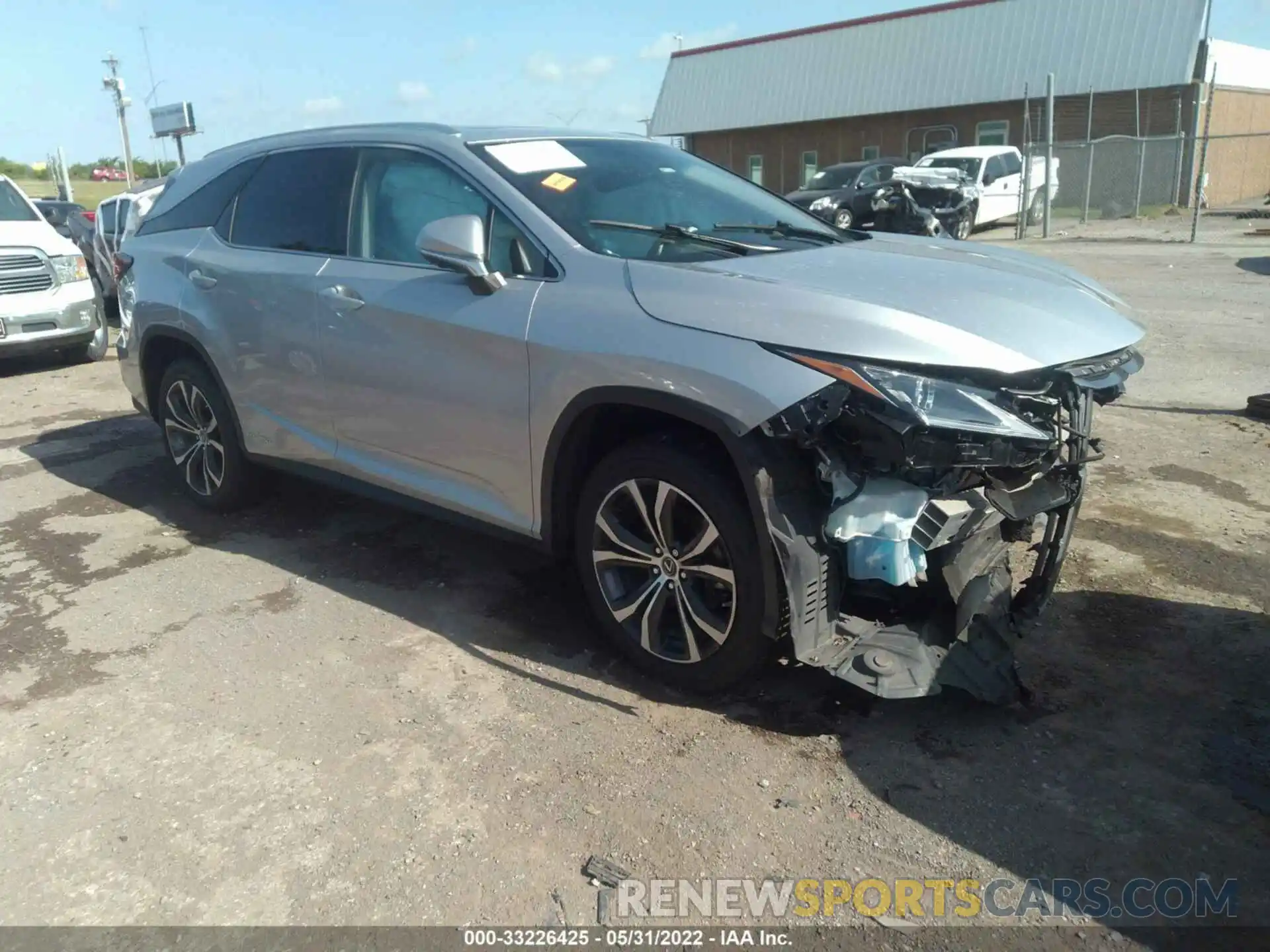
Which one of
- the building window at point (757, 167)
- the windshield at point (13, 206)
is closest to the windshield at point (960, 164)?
the building window at point (757, 167)

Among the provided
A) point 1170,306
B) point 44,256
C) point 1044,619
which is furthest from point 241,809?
point 1170,306

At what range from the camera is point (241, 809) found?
290 cm

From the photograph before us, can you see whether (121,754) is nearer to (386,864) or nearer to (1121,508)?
(386,864)

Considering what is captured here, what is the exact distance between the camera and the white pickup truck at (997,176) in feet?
70.2

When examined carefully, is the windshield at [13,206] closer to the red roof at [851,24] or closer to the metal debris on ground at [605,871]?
the metal debris on ground at [605,871]

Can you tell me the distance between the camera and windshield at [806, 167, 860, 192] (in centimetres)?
2117

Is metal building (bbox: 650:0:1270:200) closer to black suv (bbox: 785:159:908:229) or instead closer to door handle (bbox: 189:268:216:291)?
black suv (bbox: 785:159:908:229)

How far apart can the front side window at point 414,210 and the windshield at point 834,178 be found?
18.4 metres

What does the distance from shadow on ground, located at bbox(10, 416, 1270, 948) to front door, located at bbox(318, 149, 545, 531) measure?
567 millimetres

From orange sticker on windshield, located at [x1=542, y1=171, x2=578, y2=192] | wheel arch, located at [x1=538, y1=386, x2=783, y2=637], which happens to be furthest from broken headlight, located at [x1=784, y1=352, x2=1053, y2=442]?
orange sticker on windshield, located at [x1=542, y1=171, x2=578, y2=192]

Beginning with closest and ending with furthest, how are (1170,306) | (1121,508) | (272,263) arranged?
(272,263)
(1121,508)
(1170,306)

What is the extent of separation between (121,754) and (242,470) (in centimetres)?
221

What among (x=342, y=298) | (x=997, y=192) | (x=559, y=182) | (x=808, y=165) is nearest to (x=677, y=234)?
(x=559, y=182)

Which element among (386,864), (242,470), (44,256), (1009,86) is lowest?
(386,864)
